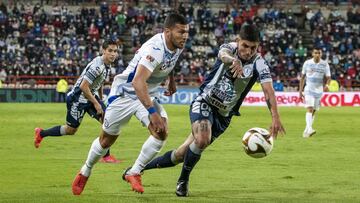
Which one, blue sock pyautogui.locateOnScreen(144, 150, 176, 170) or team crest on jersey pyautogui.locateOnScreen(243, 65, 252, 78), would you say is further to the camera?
blue sock pyautogui.locateOnScreen(144, 150, 176, 170)

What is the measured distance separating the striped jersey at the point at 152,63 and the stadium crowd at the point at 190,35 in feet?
109

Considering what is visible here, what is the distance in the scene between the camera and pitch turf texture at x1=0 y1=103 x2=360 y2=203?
996cm

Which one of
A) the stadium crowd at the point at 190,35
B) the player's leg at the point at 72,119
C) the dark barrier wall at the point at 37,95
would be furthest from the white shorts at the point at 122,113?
the stadium crowd at the point at 190,35

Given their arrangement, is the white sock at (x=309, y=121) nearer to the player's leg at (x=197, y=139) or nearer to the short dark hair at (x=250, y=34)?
the player's leg at (x=197, y=139)

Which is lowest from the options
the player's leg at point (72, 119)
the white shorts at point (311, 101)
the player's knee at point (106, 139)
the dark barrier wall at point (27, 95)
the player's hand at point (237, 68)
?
the dark barrier wall at point (27, 95)

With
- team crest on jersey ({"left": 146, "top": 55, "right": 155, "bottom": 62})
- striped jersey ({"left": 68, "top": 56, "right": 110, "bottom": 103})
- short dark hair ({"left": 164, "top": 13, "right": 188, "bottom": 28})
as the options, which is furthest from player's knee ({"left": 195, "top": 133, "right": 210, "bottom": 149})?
striped jersey ({"left": 68, "top": 56, "right": 110, "bottom": 103})

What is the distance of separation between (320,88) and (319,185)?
1109 cm

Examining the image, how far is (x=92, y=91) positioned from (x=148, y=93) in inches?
227

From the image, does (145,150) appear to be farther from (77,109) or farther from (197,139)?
(77,109)

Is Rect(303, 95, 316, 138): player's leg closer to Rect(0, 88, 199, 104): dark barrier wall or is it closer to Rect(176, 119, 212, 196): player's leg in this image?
Rect(176, 119, 212, 196): player's leg

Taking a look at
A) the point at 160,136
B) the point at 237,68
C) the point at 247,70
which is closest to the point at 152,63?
the point at 237,68

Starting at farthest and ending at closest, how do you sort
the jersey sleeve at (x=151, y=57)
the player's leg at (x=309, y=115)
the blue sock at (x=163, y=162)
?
the player's leg at (x=309, y=115)
the blue sock at (x=163, y=162)
the jersey sleeve at (x=151, y=57)

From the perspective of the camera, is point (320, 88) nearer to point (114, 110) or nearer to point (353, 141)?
point (353, 141)

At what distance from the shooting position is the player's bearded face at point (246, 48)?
31.7 feet
